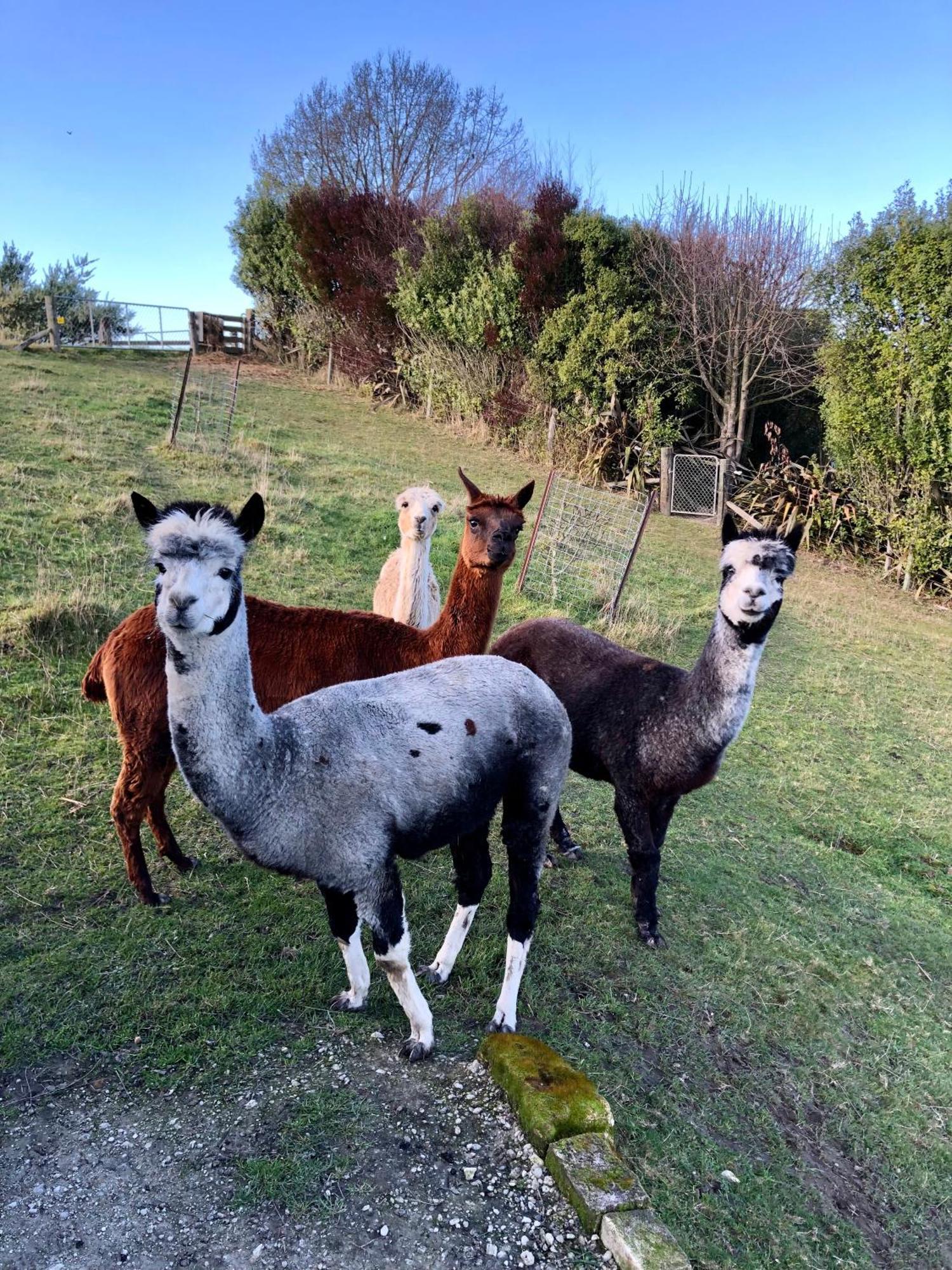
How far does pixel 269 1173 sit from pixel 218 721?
5.04 ft

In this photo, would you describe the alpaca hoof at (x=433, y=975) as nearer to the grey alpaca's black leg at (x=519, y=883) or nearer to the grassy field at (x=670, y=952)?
the grassy field at (x=670, y=952)

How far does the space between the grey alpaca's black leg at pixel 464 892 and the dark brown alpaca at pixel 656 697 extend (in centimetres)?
102

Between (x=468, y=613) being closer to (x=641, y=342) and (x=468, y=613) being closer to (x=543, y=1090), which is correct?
(x=543, y=1090)

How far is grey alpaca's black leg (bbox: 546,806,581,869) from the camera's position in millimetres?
5023

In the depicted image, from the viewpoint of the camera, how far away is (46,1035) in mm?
3145

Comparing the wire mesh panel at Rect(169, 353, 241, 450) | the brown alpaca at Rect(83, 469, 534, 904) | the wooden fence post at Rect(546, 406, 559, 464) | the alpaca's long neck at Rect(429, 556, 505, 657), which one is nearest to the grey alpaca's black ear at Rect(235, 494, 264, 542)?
the brown alpaca at Rect(83, 469, 534, 904)

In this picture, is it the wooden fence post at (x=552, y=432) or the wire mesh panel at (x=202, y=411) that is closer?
the wire mesh panel at (x=202, y=411)

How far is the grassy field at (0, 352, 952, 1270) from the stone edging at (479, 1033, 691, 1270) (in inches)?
11.5

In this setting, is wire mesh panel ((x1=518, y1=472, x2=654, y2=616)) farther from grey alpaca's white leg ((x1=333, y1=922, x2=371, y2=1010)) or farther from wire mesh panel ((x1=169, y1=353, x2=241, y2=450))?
grey alpaca's white leg ((x1=333, y1=922, x2=371, y2=1010))

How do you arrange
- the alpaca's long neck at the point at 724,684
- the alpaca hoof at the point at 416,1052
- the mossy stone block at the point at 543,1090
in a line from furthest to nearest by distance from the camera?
1. the alpaca's long neck at the point at 724,684
2. the alpaca hoof at the point at 416,1052
3. the mossy stone block at the point at 543,1090

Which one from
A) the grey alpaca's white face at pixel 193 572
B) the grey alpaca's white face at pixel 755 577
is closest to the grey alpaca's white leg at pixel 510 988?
the grey alpaca's white face at pixel 755 577

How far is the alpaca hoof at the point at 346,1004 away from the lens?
11.3ft

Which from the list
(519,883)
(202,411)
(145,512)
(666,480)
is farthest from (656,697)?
(202,411)

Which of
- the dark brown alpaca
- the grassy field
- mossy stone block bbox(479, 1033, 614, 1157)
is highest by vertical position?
the dark brown alpaca
